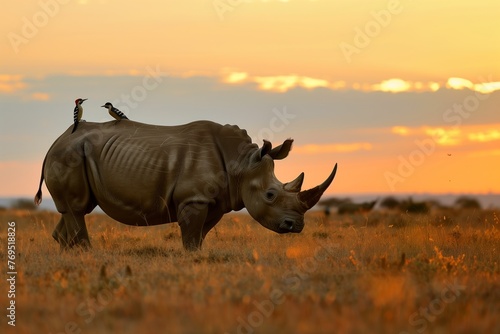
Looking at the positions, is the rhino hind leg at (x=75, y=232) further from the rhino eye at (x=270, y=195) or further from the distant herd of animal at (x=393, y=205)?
the distant herd of animal at (x=393, y=205)

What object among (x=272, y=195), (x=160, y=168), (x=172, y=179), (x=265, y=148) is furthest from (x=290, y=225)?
(x=160, y=168)

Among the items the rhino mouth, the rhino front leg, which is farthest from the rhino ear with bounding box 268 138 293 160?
the rhino front leg

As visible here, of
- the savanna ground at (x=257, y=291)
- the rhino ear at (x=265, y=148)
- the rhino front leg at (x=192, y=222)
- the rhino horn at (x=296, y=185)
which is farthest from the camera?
the rhino ear at (x=265, y=148)

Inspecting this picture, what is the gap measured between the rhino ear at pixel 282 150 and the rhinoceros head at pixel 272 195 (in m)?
0.03

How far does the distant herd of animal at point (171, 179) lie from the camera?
471 inches

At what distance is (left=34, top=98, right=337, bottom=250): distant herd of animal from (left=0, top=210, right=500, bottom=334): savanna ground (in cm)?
55

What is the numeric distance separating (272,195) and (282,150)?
83cm

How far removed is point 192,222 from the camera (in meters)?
12.0

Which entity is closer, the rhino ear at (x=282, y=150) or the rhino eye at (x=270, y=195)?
the rhino eye at (x=270, y=195)

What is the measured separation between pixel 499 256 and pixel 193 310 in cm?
641

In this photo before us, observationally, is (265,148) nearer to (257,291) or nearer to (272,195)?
(272,195)

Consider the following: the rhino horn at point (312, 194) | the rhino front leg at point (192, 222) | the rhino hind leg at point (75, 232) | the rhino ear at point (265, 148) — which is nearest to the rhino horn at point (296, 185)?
the rhino horn at point (312, 194)

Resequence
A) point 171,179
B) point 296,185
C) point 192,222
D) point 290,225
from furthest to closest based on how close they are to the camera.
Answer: point 171,179 < point 192,222 < point 296,185 < point 290,225

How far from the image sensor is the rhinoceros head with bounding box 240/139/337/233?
11734 millimetres
